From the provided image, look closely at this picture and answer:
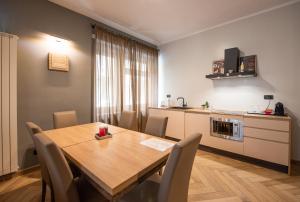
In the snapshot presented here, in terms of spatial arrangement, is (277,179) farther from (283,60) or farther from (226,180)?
(283,60)

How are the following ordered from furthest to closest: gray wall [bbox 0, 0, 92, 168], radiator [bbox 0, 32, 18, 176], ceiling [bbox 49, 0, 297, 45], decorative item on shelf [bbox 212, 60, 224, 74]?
decorative item on shelf [bbox 212, 60, 224, 74] < ceiling [bbox 49, 0, 297, 45] < gray wall [bbox 0, 0, 92, 168] < radiator [bbox 0, 32, 18, 176]

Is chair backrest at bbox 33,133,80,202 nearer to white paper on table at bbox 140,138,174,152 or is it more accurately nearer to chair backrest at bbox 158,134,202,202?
chair backrest at bbox 158,134,202,202

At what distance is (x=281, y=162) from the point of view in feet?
7.34

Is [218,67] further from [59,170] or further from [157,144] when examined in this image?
[59,170]

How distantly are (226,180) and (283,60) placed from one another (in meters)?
2.36

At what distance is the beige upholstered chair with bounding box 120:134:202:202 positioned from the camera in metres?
0.87

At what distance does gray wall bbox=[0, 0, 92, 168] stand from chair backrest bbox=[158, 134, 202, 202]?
95.6 inches

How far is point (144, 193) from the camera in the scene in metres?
1.14

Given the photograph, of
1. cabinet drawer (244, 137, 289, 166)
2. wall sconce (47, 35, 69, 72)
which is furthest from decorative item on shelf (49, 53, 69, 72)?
cabinet drawer (244, 137, 289, 166)

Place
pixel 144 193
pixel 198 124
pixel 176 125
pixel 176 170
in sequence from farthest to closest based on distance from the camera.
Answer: pixel 176 125 → pixel 198 124 → pixel 144 193 → pixel 176 170

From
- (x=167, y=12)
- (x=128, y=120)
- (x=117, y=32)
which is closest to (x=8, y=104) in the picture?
(x=128, y=120)

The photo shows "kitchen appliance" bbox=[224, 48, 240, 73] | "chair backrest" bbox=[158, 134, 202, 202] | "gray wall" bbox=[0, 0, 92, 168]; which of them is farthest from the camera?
"kitchen appliance" bbox=[224, 48, 240, 73]

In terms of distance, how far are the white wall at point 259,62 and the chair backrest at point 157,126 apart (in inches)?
79.6

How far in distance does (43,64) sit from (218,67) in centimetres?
351
